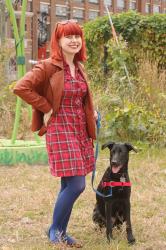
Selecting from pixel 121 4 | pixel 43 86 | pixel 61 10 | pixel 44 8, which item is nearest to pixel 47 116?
pixel 43 86

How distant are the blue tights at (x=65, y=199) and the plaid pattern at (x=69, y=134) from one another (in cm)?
8

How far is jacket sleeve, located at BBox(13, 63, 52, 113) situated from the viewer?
4.12 m

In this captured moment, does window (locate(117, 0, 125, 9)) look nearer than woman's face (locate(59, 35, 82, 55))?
No

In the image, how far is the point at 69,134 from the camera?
4227 mm

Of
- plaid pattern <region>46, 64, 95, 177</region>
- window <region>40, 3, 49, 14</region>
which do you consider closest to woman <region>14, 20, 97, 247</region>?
plaid pattern <region>46, 64, 95, 177</region>

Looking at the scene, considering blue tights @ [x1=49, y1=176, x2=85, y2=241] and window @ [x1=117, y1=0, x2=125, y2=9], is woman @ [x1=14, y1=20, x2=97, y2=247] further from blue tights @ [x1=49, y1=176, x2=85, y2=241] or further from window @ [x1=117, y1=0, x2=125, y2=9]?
window @ [x1=117, y1=0, x2=125, y2=9]

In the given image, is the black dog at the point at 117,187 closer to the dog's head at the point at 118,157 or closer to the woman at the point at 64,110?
the dog's head at the point at 118,157

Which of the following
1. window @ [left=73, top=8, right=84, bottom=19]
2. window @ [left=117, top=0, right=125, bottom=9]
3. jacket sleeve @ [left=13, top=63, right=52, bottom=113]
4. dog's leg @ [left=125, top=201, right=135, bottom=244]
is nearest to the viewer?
jacket sleeve @ [left=13, top=63, right=52, bottom=113]

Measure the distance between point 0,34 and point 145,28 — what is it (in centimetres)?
823

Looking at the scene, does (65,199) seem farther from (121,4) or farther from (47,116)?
(121,4)

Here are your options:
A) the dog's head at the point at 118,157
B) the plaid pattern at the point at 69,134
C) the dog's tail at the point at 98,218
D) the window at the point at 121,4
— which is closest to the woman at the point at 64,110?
the plaid pattern at the point at 69,134

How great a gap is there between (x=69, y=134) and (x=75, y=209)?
5.14 feet

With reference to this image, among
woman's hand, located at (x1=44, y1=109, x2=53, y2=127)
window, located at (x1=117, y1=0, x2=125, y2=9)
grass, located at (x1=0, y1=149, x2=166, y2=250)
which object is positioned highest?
window, located at (x1=117, y1=0, x2=125, y2=9)

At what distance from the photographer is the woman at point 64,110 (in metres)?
4.15
